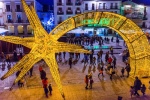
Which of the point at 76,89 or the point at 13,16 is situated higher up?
the point at 13,16

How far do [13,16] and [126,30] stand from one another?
39.7m

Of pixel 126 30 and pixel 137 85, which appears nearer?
pixel 137 85

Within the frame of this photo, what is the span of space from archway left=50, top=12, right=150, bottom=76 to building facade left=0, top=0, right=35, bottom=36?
36.9 metres

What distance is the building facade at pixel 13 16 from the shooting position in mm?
54562

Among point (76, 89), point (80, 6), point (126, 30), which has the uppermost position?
point (80, 6)

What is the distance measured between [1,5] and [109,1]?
25.2m

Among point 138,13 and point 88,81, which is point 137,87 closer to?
point 88,81

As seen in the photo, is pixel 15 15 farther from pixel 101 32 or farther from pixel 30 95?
pixel 30 95

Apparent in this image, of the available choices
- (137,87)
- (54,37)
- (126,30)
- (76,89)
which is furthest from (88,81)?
(126,30)

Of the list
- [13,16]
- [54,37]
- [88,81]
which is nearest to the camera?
[54,37]

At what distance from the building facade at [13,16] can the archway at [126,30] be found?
3691 cm

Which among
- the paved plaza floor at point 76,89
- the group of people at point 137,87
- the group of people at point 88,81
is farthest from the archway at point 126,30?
the group of people at point 88,81

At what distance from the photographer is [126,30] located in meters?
21.2

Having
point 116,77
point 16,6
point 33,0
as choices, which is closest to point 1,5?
point 16,6
